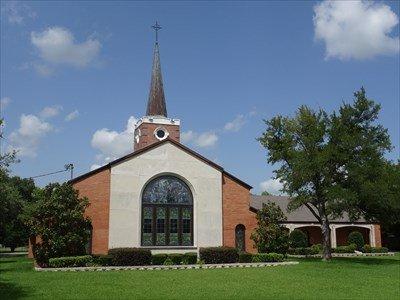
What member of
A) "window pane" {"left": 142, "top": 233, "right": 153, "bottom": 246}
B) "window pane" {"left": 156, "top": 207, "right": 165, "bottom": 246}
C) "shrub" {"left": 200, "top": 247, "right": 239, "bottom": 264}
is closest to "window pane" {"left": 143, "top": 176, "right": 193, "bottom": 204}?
"window pane" {"left": 156, "top": 207, "right": 165, "bottom": 246}

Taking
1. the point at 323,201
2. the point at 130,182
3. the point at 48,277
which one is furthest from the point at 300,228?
the point at 48,277

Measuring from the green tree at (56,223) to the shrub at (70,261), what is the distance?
131 centimetres

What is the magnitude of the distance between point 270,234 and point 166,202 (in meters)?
7.89

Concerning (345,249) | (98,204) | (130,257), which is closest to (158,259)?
(130,257)

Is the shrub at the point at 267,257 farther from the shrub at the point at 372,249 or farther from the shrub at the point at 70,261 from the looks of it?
the shrub at the point at 372,249

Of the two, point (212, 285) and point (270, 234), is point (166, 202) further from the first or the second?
point (212, 285)

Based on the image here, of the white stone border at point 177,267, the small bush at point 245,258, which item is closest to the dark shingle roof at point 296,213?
the small bush at point 245,258

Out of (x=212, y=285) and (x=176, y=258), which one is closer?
(x=212, y=285)

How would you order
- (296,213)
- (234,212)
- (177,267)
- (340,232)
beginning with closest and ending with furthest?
(177,267), (234,212), (296,213), (340,232)

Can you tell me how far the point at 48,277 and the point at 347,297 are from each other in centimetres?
1348

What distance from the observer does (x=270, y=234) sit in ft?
108

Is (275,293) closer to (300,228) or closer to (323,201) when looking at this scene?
(323,201)

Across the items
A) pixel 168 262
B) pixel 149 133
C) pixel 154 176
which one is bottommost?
pixel 168 262

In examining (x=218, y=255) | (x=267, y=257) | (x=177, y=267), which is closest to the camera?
(x=177, y=267)
